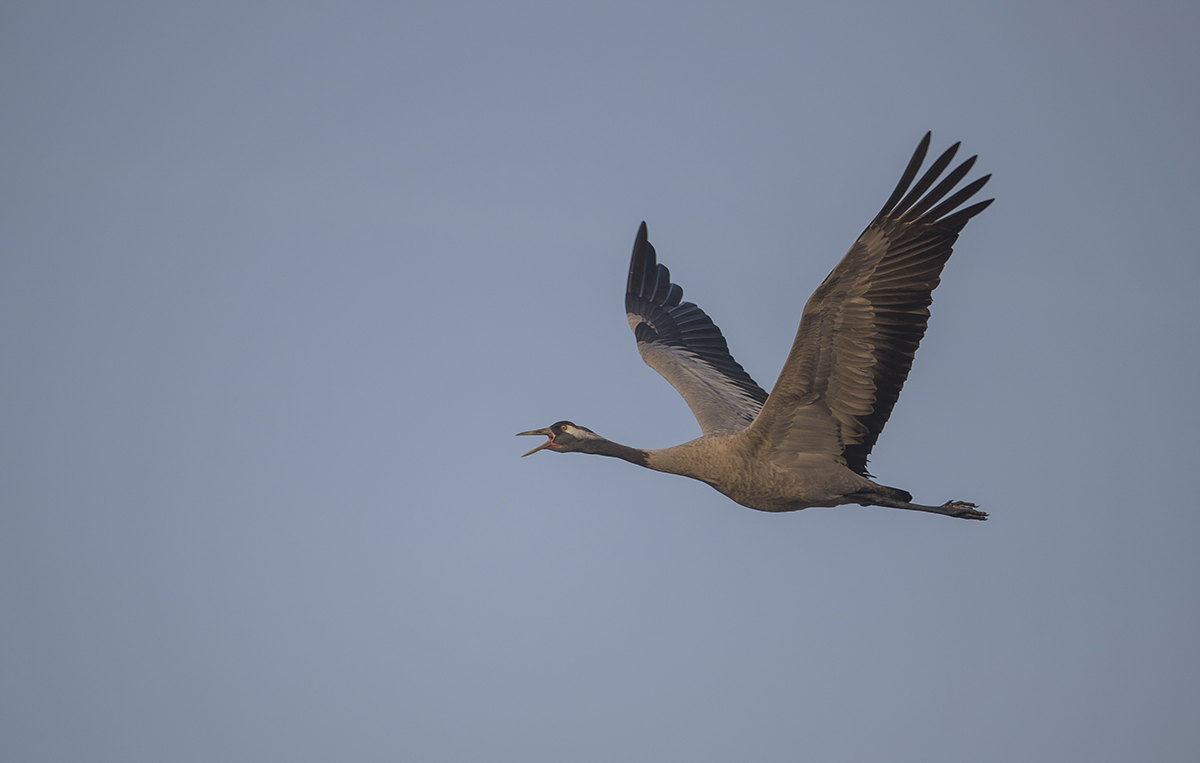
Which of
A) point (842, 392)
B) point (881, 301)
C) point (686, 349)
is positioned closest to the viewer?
point (881, 301)

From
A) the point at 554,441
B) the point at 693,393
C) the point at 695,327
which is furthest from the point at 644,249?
the point at 554,441

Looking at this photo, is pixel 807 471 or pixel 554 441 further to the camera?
pixel 554 441

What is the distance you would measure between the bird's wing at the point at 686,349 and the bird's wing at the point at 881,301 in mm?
2536

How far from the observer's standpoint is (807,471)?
38.3 feet

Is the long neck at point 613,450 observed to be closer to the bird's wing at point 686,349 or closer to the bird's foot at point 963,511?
the bird's wing at point 686,349

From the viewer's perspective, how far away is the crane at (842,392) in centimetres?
1011

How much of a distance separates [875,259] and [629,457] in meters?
3.95

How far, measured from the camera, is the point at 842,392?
35.8ft

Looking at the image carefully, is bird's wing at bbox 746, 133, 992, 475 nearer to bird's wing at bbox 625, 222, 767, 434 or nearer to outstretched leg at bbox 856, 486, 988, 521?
outstretched leg at bbox 856, 486, 988, 521

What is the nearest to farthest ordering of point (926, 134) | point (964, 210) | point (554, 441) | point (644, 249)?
point (926, 134) → point (964, 210) → point (554, 441) → point (644, 249)

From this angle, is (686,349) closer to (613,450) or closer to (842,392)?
(613,450)

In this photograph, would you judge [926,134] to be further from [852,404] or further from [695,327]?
[695,327]

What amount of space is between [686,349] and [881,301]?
642cm

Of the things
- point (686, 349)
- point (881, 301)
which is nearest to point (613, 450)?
point (881, 301)
